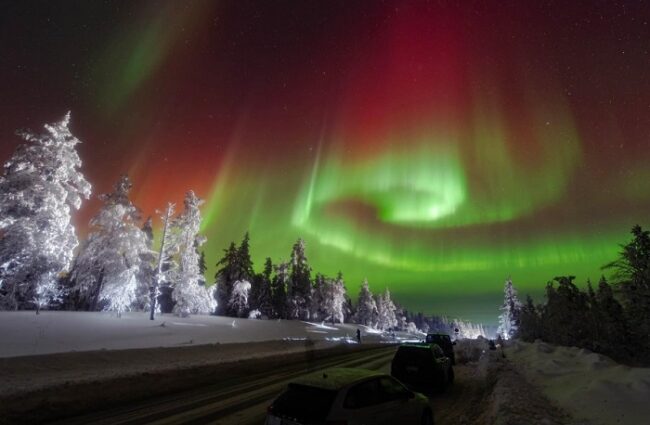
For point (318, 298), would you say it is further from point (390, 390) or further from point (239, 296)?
point (390, 390)

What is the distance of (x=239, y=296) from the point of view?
5912cm

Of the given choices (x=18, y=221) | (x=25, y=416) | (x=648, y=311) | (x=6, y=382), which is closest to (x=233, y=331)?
(x=18, y=221)

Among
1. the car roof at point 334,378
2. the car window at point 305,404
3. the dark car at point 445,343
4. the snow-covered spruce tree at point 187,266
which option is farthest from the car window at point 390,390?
the snow-covered spruce tree at point 187,266

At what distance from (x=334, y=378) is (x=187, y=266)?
36258 mm

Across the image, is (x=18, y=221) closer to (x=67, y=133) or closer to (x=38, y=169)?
(x=38, y=169)

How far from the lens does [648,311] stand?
1276 inches

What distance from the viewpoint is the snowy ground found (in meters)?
20.9

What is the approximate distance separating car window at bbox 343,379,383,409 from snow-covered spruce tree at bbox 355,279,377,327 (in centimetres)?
10544

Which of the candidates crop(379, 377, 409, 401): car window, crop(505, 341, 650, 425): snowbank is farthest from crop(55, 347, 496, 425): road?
crop(379, 377, 409, 401): car window

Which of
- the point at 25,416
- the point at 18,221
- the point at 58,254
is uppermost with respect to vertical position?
the point at 18,221

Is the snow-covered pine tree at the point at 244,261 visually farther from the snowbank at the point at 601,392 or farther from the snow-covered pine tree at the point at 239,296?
the snowbank at the point at 601,392

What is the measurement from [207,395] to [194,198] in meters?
31.4

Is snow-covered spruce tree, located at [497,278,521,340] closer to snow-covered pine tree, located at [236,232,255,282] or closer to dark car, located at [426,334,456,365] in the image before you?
snow-covered pine tree, located at [236,232,255,282]

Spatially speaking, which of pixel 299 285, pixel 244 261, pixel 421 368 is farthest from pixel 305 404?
pixel 299 285
